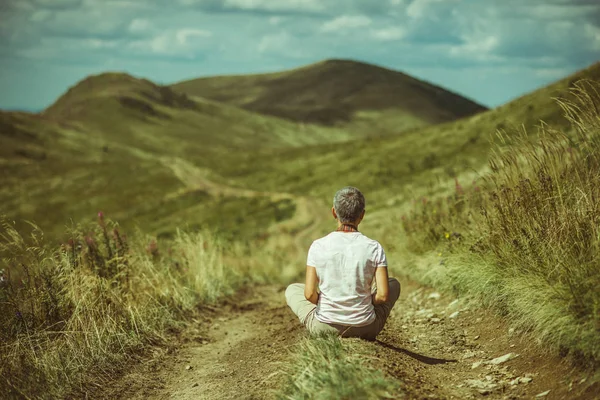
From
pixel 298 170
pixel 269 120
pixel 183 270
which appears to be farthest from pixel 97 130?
pixel 183 270

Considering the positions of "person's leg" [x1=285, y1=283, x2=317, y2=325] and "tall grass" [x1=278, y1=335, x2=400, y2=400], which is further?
"person's leg" [x1=285, y1=283, x2=317, y2=325]

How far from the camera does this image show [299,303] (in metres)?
Result: 5.46

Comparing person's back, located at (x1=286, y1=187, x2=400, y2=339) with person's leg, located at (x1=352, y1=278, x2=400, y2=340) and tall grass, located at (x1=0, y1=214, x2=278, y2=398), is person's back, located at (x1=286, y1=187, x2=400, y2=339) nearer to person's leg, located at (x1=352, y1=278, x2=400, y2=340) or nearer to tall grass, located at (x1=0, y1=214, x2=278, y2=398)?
person's leg, located at (x1=352, y1=278, x2=400, y2=340)

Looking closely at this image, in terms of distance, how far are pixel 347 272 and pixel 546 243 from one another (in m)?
2.01

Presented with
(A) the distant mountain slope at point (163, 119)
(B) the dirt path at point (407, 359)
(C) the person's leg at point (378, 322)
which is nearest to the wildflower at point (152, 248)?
(B) the dirt path at point (407, 359)

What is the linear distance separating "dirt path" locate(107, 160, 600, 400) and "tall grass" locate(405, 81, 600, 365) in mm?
261

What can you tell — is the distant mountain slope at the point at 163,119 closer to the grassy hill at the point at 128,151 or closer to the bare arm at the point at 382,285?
the grassy hill at the point at 128,151

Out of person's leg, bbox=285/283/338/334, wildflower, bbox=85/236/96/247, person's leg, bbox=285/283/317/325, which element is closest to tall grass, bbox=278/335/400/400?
person's leg, bbox=285/283/338/334

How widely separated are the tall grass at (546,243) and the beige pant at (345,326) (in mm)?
1153

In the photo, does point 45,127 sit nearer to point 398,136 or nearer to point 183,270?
point 398,136

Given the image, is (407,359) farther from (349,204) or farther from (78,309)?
(78,309)

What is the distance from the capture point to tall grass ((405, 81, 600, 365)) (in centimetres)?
411

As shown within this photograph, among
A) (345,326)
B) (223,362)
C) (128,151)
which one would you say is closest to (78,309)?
(223,362)

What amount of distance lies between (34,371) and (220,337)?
2.59 meters
